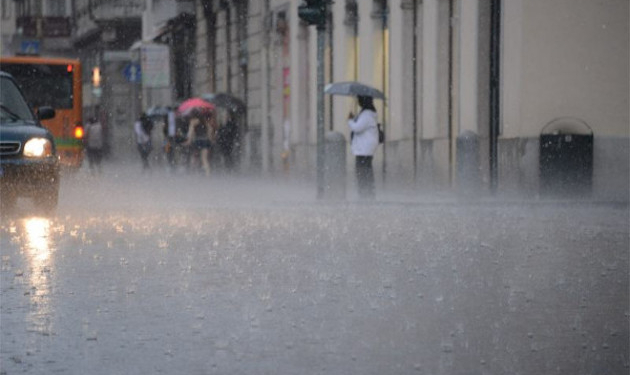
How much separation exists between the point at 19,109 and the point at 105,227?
3724 mm

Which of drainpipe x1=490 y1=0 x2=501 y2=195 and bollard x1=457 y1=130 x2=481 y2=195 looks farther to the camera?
drainpipe x1=490 y1=0 x2=501 y2=195

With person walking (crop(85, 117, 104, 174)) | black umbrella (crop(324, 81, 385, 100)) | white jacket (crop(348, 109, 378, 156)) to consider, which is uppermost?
black umbrella (crop(324, 81, 385, 100))

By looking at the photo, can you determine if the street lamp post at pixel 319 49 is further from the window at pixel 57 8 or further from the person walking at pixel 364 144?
the window at pixel 57 8

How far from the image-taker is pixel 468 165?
21594 millimetres

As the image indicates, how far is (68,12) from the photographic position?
75688 mm

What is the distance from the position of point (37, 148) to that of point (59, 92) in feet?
44.3

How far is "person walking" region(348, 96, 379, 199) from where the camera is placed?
2239 centimetres

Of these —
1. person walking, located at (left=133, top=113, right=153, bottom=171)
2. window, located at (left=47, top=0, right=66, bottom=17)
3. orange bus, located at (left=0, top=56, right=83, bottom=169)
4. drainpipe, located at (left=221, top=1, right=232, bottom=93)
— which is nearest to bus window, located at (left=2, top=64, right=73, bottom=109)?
orange bus, located at (left=0, top=56, right=83, bottom=169)

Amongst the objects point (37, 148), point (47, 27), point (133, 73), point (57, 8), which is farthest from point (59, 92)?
point (57, 8)

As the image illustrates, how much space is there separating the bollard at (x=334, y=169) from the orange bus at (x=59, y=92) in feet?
33.0

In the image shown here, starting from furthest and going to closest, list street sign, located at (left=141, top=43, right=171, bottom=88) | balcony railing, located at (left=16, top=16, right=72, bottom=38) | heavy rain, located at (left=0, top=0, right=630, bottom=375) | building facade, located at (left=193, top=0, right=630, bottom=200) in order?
1. balcony railing, located at (left=16, top=16, right=72, bottom=38)
2. street sign, located at (left=141, top=43, right=171, bottom=88)
3. building facade, located at (left=193, top=0, right=630, bottom=200)
4. heavy rain, located at (left=0, top=0, right=630, bottom=375)

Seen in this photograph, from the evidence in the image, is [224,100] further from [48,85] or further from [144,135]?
[48,85]

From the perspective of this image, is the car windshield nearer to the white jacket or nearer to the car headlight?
the car headlight

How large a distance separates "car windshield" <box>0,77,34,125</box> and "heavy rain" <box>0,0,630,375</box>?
0.53 feet
